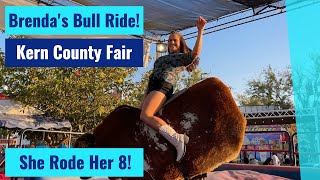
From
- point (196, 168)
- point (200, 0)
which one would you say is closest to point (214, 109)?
point (196, 168)

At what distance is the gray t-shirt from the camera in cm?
231

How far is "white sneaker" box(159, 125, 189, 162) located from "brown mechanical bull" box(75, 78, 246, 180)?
55 mm

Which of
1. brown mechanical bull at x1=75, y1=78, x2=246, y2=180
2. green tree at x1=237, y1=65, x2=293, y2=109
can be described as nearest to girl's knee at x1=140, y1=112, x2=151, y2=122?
brown mechanical bull at x1=75, y1=78, x2=246, y2=180

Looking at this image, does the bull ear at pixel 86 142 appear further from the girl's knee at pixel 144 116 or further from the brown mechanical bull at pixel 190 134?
the girl's knee at pixel 144 116

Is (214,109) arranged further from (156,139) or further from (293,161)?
(293,161)

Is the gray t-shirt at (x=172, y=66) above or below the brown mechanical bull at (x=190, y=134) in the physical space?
above

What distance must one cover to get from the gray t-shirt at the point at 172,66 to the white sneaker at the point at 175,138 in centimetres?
34

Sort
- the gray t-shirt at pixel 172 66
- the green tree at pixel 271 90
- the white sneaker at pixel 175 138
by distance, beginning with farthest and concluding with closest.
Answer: the green tree at pixel 271 90 < the gray t-shirt at pixel 172 66 < the white sneaker at pixel 175 138

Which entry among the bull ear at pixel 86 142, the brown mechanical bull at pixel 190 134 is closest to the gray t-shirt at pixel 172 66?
the brown mechanical bull at pixel 190 134

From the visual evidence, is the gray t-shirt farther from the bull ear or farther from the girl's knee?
the bull ear

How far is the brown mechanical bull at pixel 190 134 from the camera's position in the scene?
2189 mm

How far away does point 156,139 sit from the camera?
2227mm

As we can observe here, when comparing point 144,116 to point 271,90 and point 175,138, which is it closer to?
point 175,138

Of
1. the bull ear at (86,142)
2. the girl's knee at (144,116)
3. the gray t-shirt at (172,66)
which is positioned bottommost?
the bull ear at (86,142)
